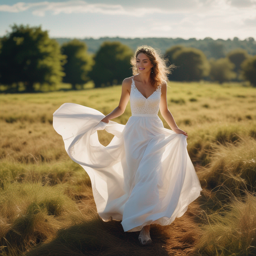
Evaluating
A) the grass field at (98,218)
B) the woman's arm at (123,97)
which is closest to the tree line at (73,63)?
the grass field at (98,218)

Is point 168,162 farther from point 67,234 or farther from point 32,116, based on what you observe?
point 32,116

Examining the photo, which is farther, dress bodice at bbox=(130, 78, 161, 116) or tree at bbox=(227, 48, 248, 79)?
tree at bbox=(227, 48, 248, 79)

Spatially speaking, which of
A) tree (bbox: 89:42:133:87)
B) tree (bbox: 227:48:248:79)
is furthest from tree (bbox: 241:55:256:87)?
tree (bbox: 227:48:248:79)

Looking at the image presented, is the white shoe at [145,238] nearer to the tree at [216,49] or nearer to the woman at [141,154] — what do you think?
the woman at [141,154]

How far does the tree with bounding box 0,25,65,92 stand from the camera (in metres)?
47.0

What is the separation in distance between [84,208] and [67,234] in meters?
1.09

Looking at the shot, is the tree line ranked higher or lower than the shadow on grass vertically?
higher

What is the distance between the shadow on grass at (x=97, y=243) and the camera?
3.41m

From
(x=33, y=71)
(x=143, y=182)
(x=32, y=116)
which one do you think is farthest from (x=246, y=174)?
(x=33, y=71)

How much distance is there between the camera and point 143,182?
12.1 feet

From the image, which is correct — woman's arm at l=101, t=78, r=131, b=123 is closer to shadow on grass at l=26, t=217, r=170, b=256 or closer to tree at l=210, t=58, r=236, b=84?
shadow on grass at l=26, t=217, r=170, b=256

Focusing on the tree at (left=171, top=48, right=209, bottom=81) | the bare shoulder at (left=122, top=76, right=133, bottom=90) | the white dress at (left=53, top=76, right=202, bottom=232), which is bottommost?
the white dress at (left=53, top=76, right=202, bottom=232)

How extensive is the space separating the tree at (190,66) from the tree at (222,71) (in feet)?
20.0

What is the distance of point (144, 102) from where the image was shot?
4160mm
